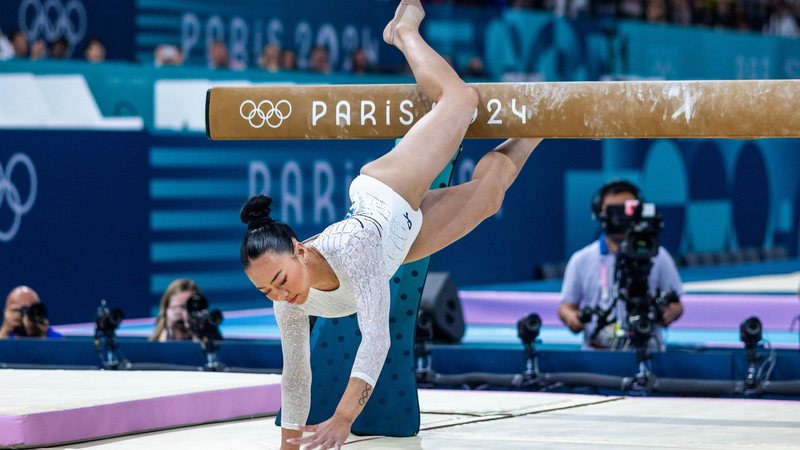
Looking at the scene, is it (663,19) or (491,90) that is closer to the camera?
(491,90)

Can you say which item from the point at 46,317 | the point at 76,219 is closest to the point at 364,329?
the point at 46,317

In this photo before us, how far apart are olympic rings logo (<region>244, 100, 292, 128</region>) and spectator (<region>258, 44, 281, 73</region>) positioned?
757 centimetres

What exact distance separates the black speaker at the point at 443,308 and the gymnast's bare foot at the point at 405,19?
9.51 ft

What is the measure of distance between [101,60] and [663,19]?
320 inches

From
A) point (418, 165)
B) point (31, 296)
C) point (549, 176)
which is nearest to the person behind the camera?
point (418, 165)

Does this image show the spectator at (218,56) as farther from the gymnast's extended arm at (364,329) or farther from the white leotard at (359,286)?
the gymnast's extended arm at (364,329)

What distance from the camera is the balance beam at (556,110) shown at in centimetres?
452

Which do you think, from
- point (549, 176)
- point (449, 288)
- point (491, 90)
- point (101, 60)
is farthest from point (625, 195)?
point (549, 176)

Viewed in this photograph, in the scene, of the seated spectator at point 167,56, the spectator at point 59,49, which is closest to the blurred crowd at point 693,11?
the seated spectator at point 167,56

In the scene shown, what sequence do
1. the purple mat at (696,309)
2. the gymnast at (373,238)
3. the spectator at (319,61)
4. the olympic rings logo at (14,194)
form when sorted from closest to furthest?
the gymnast at (373,238)
the olympic rings logo at (14,194)
the purple mat at (696,309)
the spectator at (319,61)

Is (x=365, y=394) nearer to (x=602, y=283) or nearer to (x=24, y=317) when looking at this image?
(x=602, y=283)

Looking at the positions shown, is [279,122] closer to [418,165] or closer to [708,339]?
[418,165]

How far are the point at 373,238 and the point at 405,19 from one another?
3.45ft

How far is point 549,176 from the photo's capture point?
1412 cm
